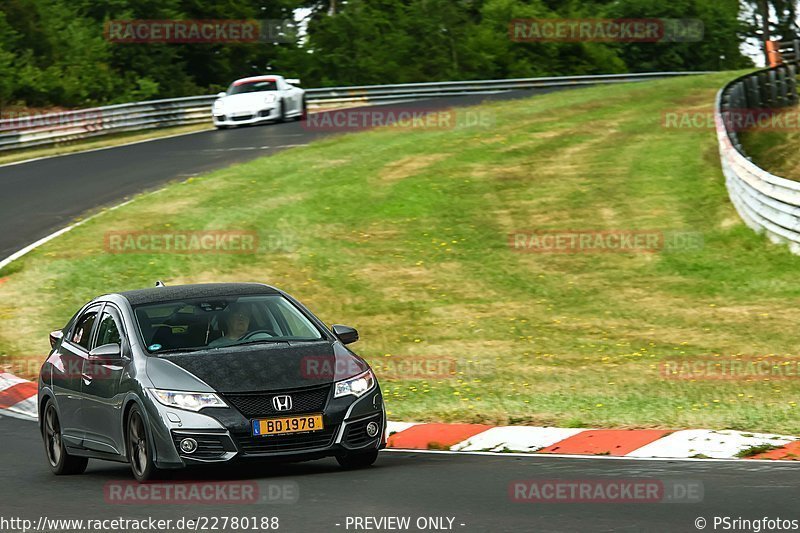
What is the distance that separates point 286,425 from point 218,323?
1308 mm

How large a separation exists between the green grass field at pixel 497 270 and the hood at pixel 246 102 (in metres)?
7.67

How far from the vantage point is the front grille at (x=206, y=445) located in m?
9.15

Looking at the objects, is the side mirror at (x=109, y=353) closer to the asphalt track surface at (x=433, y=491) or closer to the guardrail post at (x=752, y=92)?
the asphalt track surface at (x=433, y=491)

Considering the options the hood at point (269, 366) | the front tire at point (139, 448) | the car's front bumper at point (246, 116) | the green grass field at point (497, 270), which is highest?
the hood at point (269, 366)

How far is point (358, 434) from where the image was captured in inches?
377

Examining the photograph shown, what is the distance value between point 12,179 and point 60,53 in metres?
26.0

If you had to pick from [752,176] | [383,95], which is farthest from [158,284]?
[383,95]

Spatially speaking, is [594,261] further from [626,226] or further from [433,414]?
[433,414]

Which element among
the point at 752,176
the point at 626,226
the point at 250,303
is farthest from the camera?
the point at 626,226

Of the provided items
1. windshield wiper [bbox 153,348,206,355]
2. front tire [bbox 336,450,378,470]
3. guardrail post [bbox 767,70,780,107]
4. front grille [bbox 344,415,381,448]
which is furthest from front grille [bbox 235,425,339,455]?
guardrail post [bbox 767,70,780,107]

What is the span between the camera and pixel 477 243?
21859 mm

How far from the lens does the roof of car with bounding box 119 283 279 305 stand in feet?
34.2

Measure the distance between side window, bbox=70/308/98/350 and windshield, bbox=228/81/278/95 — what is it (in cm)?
2935

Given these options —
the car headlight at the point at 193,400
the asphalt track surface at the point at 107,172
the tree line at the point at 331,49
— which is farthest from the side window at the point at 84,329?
the tree line at the point at 331,49
